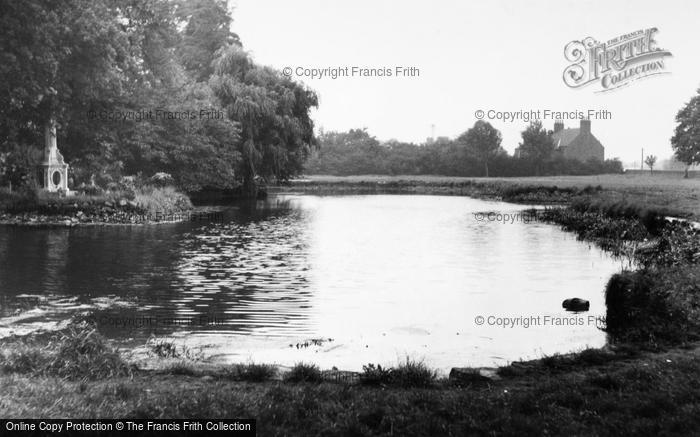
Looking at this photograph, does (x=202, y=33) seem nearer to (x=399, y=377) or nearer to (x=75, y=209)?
(x=75, y=209)

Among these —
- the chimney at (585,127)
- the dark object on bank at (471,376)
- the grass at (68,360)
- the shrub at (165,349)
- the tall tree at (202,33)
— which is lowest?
the shrub at (165,349)

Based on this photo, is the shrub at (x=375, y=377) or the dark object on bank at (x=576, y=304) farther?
the dark object on bank at (x=576, y=304)

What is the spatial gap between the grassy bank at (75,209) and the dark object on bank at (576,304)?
1838 cm

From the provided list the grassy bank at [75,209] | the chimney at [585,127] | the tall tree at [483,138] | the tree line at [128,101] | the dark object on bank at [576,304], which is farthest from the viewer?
the chimney at [585,127]

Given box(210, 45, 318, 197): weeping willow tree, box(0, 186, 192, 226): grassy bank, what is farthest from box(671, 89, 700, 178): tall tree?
box(0, 186, 192, 226): grassy bank

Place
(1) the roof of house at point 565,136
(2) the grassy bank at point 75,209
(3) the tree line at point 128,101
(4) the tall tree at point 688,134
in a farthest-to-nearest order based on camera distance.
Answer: (1) the roof of house at point 565,136 → (4) the tall tree at point 688,134 → (3) the tree line at point 128,101 → (2) the grassy bank at point 75,209

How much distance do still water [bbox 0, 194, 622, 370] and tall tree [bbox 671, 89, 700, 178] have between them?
37127 mm

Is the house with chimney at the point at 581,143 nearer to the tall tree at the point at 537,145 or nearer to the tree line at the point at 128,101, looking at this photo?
the tall tree at the point at 537,145

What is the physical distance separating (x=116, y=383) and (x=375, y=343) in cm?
358

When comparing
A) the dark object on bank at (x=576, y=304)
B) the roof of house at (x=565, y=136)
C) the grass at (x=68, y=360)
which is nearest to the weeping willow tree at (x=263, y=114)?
the dark object on bank at (x=576, y=304)

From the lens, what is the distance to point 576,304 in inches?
417

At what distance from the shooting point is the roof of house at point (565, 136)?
9206 cm

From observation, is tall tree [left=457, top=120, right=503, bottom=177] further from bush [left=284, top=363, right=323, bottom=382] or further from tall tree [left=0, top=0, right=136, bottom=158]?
bush [left=284, top=363, right=323, bottom=382]

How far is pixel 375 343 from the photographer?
8328mm
